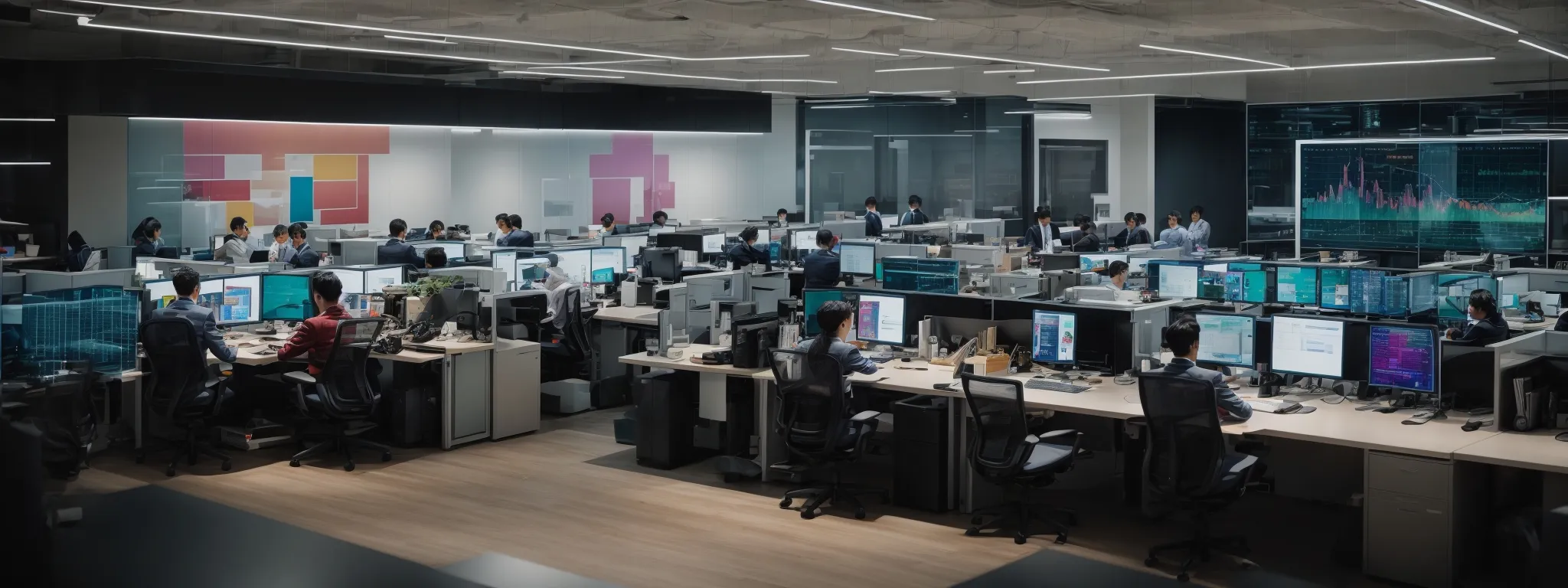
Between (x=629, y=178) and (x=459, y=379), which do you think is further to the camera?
(x=629, y=178)

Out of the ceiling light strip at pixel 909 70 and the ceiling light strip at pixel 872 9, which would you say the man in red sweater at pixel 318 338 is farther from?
the ceiling light strip at pixel 909 70

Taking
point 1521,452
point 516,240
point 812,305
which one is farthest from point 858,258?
point 1521,452

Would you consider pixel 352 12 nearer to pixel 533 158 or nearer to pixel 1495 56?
pixel 533 158

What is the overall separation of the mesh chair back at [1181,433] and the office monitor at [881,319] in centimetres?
234

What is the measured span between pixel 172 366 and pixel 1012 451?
483cm

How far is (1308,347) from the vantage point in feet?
21.5

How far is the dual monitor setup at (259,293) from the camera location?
28.4ft

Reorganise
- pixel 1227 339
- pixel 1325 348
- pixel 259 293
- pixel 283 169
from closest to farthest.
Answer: pixel 1325 348 < pixel 1227 339 < pixel 259 293 < pixel 283 169

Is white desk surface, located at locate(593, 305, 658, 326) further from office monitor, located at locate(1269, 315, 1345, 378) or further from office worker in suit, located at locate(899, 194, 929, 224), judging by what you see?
office worker in suit, located at locate(899, 194, 929, 224)

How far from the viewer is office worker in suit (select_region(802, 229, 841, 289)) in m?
11.7

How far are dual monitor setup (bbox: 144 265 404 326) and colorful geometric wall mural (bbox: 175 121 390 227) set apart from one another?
5.74 m

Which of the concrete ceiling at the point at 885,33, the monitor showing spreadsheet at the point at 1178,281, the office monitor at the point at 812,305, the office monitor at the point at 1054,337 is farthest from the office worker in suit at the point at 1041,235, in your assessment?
the office monitor at the point at 1054,337

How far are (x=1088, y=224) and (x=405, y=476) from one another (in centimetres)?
936

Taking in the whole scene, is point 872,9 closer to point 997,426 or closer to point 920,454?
point 920,454
